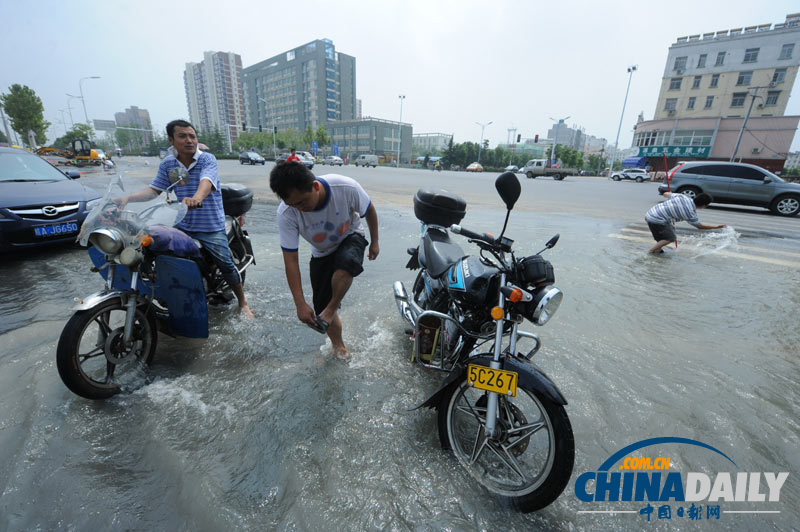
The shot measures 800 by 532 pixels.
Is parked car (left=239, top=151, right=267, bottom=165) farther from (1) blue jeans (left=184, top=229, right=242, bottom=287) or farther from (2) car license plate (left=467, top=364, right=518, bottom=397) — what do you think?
(2) car license plate (left=467, top=364, right=518, bottom=397)

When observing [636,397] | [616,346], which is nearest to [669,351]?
[616,346]

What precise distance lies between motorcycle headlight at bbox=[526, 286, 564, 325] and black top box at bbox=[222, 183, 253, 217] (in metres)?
3.52

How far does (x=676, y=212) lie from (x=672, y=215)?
0.07 metres

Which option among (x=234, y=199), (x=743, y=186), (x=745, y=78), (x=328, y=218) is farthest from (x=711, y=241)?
(x=745, y=78)

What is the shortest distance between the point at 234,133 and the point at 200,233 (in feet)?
443

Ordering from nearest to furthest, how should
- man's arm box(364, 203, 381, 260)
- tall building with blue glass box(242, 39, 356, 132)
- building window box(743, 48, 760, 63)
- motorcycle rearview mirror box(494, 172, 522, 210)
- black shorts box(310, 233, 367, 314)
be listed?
motorcycle rearview mirror box(494, 172, 522, 210) < black shorts box(310, 233, 367, 314) < man's arm box(364, 203, 381, 260) < building window box(743, 48, 760, 63) < tall building with blue glass box(242, 39, 356, 132)

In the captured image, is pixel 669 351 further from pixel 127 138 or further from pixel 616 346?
pixel 127 138

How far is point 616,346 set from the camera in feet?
10.2

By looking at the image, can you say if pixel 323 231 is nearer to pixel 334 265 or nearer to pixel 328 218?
pixel 328 218

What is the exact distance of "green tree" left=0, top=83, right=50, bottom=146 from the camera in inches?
1414

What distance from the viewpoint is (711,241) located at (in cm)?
703

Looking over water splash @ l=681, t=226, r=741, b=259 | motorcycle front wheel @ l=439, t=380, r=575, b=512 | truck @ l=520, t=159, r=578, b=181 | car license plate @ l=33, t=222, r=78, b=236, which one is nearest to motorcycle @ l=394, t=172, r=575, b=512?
motorcycle front wheel @ l=439, t=380, r=575, b=512

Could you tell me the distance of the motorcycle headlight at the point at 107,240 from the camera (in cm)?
220

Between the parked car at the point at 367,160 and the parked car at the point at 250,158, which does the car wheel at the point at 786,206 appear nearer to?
the parked car at the point at 250,158
